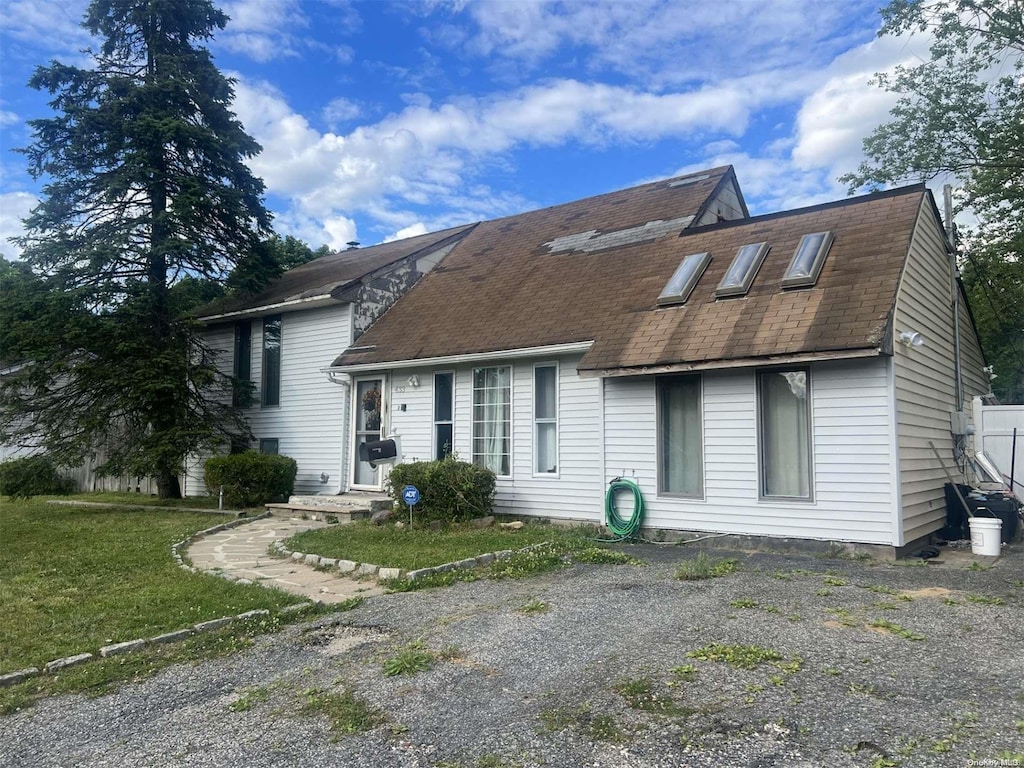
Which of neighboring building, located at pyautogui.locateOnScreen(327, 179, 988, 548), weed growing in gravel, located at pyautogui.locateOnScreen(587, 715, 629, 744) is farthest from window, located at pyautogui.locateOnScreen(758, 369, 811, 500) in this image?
weed growing in gravel, located at pyautogui.locateOnScreen(587, 715, 629, 744)

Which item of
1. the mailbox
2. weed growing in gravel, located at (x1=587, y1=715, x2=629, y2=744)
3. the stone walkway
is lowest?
the stone walkway

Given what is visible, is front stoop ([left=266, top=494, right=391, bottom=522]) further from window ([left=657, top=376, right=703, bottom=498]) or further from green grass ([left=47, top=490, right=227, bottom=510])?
window ([left=657, top=376, right=703, bottom=498])

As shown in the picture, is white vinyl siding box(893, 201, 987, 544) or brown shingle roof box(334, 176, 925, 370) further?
brown shingle roof box(334, 176, 925, 370)

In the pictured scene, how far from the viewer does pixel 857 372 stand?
8.35 metres

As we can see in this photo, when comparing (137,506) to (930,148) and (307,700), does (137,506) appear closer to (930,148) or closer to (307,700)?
(307,700)

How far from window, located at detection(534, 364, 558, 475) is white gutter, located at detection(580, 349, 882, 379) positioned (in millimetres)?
1537

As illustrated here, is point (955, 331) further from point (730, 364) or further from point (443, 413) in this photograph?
point (443, 413)

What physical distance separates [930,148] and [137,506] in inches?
980

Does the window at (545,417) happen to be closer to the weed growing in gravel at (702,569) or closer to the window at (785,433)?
the window at (785,433)

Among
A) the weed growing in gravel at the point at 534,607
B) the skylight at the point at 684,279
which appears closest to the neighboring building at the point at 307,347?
the skylight at the point at 684,279

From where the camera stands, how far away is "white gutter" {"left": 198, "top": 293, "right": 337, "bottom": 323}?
48.2 feet

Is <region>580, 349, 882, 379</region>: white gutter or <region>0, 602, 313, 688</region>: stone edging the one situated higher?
<region>580, 349, 882, 379</region>: white gutter

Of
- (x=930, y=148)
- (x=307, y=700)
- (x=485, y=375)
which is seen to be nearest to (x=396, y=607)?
(x=307, y=700)

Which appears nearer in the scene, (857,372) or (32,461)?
(857,372)
